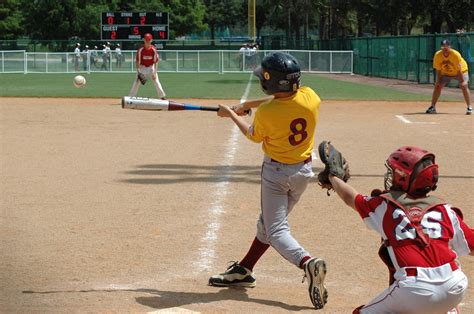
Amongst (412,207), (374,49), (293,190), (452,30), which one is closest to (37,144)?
(293,190)

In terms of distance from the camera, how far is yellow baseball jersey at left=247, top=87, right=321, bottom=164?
6000mm

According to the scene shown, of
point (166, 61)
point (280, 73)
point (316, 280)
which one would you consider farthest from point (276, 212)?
point (166, 61)

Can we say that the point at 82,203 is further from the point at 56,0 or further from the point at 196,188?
the point at 56,0

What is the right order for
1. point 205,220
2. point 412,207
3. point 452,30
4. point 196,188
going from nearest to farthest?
point 412,207, point 205,220, point 196,188, point 452,30

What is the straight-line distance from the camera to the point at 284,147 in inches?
238

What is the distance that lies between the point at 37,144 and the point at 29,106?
8.99 meters

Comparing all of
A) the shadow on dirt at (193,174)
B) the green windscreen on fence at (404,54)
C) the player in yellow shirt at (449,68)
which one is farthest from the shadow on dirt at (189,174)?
the green windscreen on fence at (404,54)

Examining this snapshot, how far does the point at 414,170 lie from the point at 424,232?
32cm

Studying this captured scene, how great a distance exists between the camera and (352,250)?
7.70 m

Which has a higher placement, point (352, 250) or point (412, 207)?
point (412, 207)

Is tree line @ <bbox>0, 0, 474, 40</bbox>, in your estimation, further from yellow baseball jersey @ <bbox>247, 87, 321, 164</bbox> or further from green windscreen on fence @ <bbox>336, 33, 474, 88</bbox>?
yellow baseball jersey @ <bbox>247, 87, 321, 164</bbox>

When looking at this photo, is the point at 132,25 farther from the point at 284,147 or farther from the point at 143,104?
the point at 284,147

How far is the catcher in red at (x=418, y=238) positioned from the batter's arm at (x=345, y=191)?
18 centimetres

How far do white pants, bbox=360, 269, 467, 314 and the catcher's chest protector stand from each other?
18 cm
